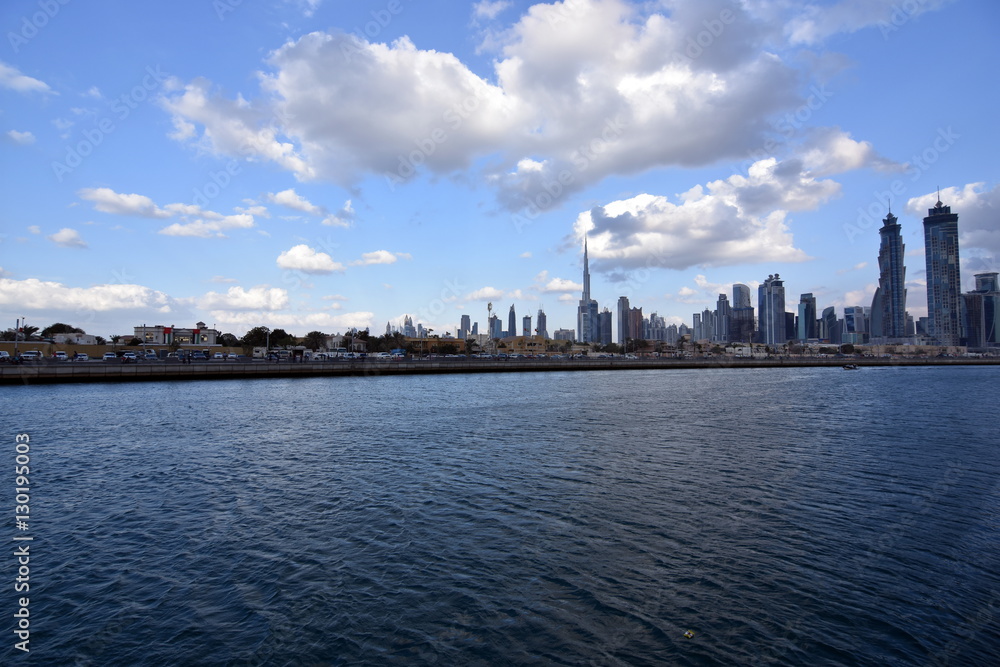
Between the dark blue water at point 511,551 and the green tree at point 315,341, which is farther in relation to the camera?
the green tree at point 315,341

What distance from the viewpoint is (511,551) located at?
42.1 ft

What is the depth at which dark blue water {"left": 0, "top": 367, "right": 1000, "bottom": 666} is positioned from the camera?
9109 mm

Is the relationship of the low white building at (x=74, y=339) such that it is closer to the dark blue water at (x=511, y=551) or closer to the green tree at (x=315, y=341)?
the green tree at (x=315, y=341)

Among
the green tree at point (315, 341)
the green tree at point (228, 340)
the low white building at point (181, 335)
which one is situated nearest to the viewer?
the low white building at point (181, 335)

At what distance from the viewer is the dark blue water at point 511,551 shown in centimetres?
911

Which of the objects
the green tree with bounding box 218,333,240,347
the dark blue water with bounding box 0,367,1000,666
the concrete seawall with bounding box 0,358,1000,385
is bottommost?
the dark blue water with bounding box 0,367,1000,666

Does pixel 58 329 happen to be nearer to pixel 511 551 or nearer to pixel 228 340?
pixel 228 340

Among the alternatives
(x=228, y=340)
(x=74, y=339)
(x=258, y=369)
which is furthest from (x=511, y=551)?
(x=228, y=340)

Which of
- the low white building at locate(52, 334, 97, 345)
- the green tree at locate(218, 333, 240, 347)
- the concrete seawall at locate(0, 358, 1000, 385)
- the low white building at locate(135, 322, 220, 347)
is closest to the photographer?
the concrete seawall at locate(0, 358, 1000, 385)

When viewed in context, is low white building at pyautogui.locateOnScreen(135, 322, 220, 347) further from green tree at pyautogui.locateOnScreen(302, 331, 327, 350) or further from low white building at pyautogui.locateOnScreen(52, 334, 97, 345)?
green tree at pyautogui.locateOnScreen(302, 331, 327, 350)

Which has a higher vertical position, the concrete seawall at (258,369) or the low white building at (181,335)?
the low white building at (181,335)

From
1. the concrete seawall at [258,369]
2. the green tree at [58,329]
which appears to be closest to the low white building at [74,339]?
the green tree at [58,329]

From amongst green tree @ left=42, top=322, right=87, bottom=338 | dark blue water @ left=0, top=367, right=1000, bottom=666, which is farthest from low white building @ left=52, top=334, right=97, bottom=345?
dark blue water @ left=0, top=367, right=1000, bottom=666

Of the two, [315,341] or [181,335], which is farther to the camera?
[315,341]
